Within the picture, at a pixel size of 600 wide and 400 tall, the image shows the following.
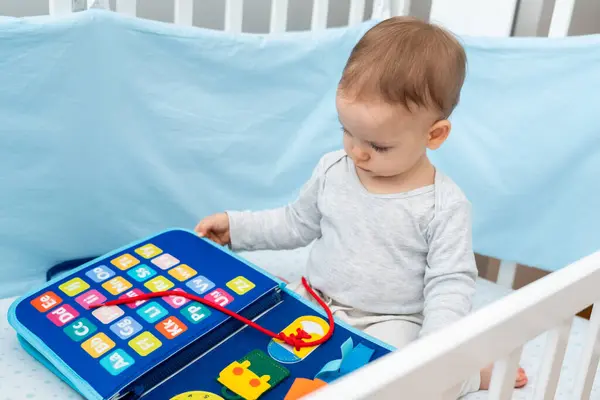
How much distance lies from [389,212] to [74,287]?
38 cm

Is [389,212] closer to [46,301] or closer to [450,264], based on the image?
[450,264]

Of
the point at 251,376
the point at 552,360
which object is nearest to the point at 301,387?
the point at 251,376

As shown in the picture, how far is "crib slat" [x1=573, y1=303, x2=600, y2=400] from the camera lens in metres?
0.52

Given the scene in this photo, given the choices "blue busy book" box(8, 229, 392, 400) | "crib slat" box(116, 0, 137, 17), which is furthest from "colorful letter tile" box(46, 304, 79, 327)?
"crib slat" box(116, 0, 137, 17)

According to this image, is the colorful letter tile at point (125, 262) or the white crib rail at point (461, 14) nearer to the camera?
the colorful letter tile at point (125, 262)

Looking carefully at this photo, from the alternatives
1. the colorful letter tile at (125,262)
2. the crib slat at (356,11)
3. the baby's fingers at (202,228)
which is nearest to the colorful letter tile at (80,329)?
the colorful letter tile at (125,262)

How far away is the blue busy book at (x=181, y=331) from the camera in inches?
27.1

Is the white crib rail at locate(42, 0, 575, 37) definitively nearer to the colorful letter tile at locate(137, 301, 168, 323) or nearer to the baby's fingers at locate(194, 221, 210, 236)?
the baby's fingers at locate(194, 221, 210, 236)

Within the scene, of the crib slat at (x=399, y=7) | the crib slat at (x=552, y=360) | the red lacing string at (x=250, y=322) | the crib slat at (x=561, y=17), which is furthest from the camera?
the crib slat at (x=399, y=7)

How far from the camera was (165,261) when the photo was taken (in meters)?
0.84

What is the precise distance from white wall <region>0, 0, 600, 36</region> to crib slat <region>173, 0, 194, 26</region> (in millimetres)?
158

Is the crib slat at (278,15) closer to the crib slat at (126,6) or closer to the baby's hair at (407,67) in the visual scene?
the crib slat at (126,6)

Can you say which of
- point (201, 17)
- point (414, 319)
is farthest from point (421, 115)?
point (201, 17)

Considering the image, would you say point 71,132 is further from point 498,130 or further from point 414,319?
point 498,130
